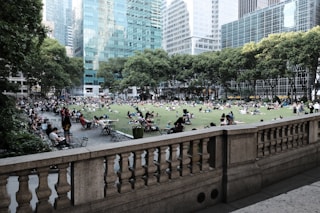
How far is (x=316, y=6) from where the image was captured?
8019 centimetres

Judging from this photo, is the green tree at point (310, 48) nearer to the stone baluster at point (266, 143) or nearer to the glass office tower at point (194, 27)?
the stone baluster at point (266, 143)

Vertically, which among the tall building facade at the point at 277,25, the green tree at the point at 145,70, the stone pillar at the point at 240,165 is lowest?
the stone pillar at the point at 240,165

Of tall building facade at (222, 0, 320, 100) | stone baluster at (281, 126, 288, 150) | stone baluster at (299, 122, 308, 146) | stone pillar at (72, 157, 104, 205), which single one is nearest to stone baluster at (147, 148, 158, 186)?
stone pillar at (72, 157, 104, 205)

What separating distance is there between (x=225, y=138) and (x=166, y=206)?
159 cm

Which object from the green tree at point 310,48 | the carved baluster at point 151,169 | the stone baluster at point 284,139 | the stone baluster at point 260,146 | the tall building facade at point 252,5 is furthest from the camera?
the tall building facade at point 252,5

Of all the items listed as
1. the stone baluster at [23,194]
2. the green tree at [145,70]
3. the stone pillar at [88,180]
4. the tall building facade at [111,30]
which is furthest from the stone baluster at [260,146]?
the tall building facade at [111,30]

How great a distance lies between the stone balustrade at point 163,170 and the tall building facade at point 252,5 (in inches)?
7329

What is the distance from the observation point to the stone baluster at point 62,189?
360cm

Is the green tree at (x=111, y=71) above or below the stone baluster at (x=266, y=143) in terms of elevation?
above

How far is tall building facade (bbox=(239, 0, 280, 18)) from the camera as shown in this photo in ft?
579

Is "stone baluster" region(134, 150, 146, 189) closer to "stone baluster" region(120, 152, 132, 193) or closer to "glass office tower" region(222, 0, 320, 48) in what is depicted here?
"stone baluster" region(120, 152, 132, 193)

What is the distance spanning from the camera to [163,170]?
14.5 feet

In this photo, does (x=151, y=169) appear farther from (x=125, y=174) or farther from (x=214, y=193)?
(x=214, y=193)

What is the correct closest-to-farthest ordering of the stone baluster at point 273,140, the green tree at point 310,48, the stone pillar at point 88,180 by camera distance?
1. the stone pillar at point 88,180
2. the stone baluster at point 273,140
3. the green tree at point 310,48
